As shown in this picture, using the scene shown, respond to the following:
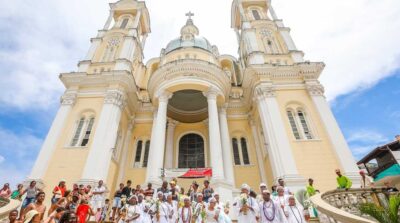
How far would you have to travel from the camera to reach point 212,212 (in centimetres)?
699

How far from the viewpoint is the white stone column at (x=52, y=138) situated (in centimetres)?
1287

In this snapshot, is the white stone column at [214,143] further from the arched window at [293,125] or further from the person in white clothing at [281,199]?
the person in white clothing at [281,199]

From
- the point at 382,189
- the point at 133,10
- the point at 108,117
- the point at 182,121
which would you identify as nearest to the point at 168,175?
the point at 108,117

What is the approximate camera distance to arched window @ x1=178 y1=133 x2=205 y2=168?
18078 mm

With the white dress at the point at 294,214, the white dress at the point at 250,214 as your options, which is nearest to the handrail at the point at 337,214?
the white dress at the point at 294,214

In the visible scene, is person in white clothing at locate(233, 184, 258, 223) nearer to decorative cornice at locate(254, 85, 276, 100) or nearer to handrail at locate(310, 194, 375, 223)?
handrail at locate(310, 194, 375, 223)

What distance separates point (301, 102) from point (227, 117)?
5859 millimetres

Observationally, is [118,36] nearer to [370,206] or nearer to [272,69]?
[272,69]

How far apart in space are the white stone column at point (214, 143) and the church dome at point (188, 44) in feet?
21.0

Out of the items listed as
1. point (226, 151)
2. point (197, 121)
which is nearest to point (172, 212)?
point (226, 151)

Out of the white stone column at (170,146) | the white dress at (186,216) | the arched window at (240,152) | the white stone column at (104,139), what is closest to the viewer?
the white dress at (186,216)

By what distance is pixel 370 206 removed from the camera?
5.45m

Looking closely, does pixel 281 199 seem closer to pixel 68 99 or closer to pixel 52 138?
pixel 52 138

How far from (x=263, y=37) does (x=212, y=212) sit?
18.9 m
